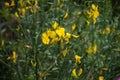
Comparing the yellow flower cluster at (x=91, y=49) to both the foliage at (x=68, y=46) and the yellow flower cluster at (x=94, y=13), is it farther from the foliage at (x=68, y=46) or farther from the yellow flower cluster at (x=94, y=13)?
the yellow flower cluster at (x=94, y=13)

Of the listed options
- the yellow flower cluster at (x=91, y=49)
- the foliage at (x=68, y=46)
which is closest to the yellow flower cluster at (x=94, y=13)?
the foliage at (x=68, y=46)

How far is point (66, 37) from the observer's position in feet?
7.46

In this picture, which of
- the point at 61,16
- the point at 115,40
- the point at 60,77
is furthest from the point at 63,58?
the point at 115,40

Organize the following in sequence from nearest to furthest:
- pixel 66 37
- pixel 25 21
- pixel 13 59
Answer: pixel 66 37, pixel 13 59, pixel 25 21

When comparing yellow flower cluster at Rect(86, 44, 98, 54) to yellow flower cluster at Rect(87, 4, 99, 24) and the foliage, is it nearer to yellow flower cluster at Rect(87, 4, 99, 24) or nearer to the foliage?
the foliage

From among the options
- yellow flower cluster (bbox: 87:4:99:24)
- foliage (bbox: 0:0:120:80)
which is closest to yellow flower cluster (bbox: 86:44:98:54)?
foliage (bbox: 0:0:120:80)

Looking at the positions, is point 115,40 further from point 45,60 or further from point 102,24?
point 45,60

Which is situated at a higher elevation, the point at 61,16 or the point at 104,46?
the point at 61,16

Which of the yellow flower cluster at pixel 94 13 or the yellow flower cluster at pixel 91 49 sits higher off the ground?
the yellow flower cluster at pixel 94 13

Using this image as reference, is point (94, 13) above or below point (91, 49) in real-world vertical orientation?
above

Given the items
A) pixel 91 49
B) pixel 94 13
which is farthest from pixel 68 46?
pixel 94 13

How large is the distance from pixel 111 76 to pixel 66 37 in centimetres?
78

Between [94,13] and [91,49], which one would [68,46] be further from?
[94,13]

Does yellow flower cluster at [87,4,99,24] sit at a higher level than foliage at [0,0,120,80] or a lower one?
higher
